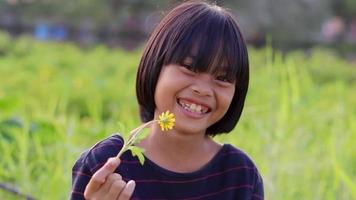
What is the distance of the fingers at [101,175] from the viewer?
1.29 metres

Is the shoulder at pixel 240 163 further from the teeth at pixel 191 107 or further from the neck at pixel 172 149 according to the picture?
the teeth at pixel 191 107

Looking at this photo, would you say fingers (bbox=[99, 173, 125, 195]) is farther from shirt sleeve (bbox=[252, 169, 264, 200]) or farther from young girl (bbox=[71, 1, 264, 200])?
shirt sleeve (bbox=[252, 169, 264, 200])

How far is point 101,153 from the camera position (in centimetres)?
161

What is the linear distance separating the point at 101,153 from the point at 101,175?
29 centimetres

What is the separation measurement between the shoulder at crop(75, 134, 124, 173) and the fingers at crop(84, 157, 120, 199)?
205mm

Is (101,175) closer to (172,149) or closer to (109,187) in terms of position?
(109,187)

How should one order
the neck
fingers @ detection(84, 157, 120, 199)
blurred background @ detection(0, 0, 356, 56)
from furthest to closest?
blurred background @ detection(0, 0, 356, 56)
the neck
fingers @ detection(84, 157, 120, 199)

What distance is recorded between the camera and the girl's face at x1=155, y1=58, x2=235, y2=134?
154cm

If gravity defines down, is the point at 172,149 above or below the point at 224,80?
below

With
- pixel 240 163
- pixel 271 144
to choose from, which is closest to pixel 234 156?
pixel 240 163

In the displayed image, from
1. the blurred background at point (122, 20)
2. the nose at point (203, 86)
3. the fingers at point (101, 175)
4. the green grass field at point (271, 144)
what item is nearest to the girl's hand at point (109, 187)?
the fingers at point (101, 175)

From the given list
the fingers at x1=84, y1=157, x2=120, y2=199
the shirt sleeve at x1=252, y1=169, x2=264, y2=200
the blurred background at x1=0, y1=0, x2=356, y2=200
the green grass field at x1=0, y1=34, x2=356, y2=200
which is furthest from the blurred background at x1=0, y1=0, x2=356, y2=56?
the fingers at x1=84, y1=157, x2=120, y2=199

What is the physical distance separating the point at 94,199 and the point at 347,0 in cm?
2152

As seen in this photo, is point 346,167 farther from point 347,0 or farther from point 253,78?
point 347,0
